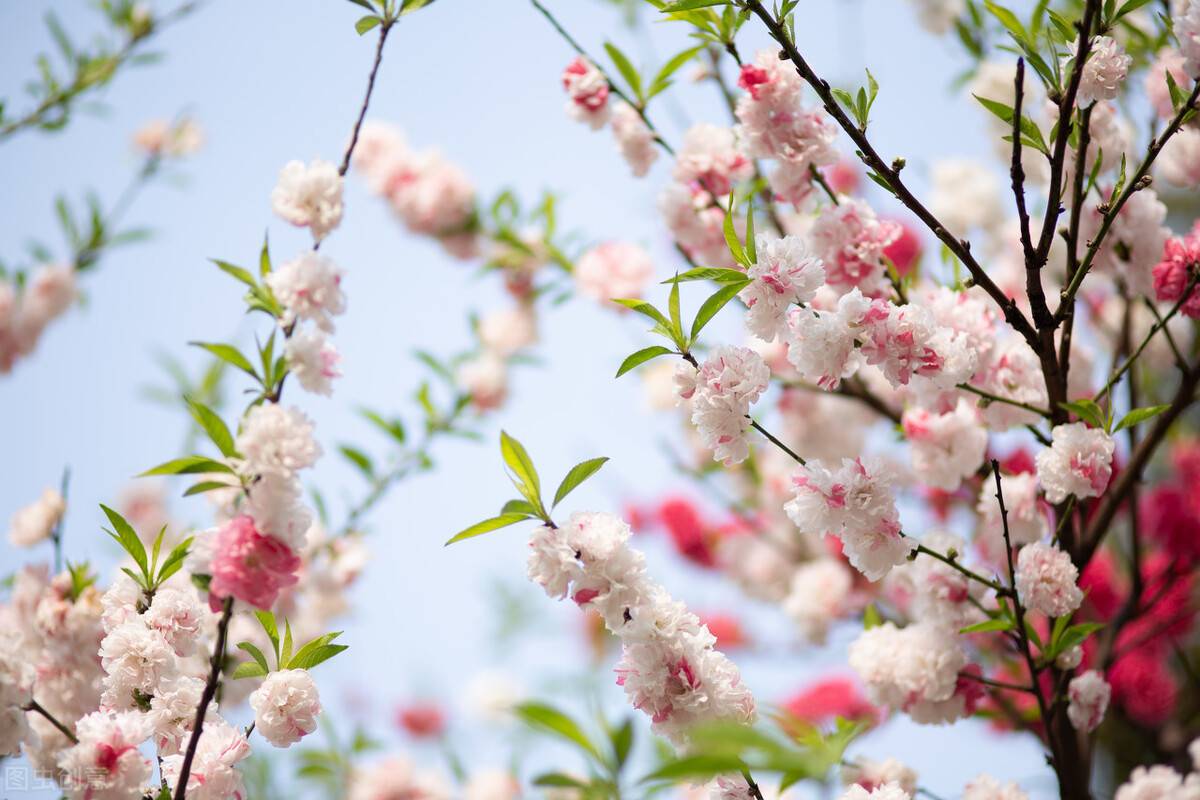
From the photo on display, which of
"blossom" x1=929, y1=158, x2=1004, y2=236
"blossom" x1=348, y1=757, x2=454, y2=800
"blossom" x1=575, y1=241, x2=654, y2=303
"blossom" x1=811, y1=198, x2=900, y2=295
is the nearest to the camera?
"blossom" x1=811, y1=198, x2=900, y2=295

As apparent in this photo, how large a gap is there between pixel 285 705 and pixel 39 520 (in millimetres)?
747

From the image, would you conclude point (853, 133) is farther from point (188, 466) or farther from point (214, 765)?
point (214, 765)

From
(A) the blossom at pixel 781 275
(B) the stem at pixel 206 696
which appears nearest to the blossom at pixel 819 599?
(A) the blossom at pixel 781 275


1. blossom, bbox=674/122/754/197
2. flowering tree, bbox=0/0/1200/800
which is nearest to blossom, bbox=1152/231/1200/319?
flowering tree, bbox=0/0/1200/800

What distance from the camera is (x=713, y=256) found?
4.14 ft

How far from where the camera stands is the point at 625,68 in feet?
3.79

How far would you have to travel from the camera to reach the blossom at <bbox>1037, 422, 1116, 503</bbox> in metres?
0.79

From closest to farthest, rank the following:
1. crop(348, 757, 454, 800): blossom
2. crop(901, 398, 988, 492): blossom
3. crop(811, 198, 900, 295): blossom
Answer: crop(811, 198, 900, 295): blossom
crop(901, 398, 988, 492): blossom
crop(348, 757, 454, 800): blossom

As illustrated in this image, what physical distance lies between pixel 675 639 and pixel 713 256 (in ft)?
2.39

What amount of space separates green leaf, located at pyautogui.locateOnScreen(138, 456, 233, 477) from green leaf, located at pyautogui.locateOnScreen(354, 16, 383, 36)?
1.52 feet

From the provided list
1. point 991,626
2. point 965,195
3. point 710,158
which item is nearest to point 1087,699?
point 991,626

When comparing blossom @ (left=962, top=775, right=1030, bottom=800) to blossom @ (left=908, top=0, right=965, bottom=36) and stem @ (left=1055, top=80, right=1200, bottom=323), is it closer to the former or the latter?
stem @ (left=1055, top=80, right=1200, bottom=323)

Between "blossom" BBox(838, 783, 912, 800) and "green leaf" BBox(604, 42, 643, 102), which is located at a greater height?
"green leaf" BBox(604, 42, 643, 102)

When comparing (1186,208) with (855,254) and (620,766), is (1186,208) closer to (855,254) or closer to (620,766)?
(855,254)
